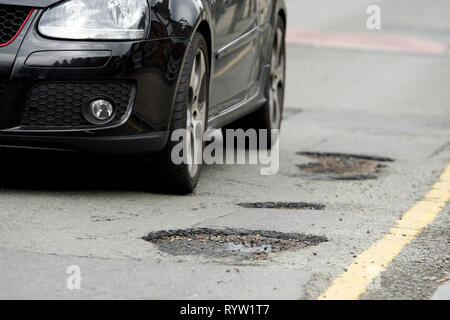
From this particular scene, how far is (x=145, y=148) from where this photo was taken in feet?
18.5

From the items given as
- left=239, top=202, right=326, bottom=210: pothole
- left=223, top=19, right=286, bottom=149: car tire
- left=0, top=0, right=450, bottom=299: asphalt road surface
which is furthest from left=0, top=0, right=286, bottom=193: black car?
left=223, top=19, right=286, bottom=149: car tire

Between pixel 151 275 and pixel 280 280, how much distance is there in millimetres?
504

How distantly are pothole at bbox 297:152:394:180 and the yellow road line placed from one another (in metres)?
0.65

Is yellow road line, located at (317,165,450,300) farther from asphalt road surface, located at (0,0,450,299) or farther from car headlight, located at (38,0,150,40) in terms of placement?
car headlight, located at (38,0,150,40)

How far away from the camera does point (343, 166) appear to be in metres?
7.83

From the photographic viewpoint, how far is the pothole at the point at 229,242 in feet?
15.5

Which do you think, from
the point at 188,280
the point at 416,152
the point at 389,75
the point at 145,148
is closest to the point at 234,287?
the point at 188,280

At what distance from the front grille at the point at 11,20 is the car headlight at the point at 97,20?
0.10 m

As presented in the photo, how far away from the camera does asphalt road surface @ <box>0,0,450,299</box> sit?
162 inches

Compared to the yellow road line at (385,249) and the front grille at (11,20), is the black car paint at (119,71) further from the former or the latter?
the yellow road line at (385,249)

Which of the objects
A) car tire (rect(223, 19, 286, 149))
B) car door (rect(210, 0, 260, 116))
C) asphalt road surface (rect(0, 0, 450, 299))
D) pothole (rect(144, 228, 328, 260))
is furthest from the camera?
car tire (rect(223, 19, 286, 149))

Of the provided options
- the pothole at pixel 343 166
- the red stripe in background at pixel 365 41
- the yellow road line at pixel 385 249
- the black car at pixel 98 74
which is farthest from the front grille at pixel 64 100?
Answer: the red stripe in background at pixel 365 41

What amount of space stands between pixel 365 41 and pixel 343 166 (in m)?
10.7

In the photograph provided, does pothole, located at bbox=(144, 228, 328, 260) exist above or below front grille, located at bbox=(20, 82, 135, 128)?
below
